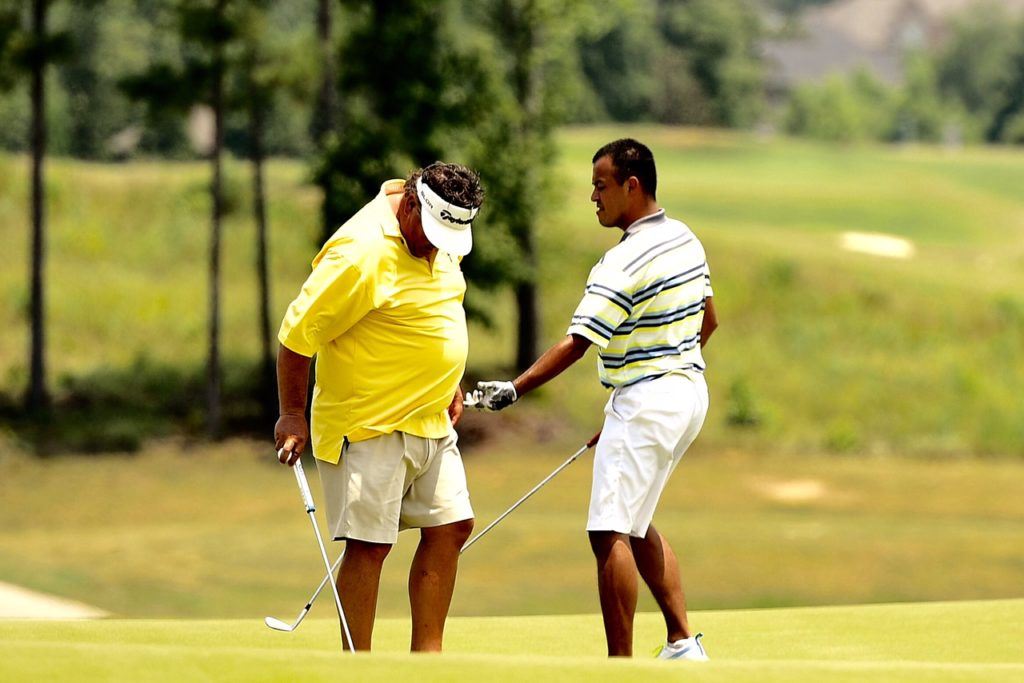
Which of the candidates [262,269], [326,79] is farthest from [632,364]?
[326,79]

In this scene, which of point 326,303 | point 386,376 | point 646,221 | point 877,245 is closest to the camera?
point 326,303

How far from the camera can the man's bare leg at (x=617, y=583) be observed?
6.54 m

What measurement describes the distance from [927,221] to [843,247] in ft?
20.7

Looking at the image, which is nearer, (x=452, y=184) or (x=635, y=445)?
(x=452, y=184)

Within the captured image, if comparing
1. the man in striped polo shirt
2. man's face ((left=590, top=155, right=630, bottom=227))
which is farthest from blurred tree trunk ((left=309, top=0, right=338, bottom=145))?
the man in striped polo shirt

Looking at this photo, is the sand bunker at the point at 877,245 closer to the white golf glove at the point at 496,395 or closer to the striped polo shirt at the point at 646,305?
the striped polo shirt at the point at 646,305

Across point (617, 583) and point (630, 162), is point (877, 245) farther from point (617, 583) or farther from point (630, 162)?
point (617, 583)

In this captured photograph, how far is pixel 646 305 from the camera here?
653 cm

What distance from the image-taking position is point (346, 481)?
6504 mm

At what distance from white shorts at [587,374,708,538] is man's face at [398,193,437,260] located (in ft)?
2.85

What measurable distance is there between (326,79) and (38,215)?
490 cm

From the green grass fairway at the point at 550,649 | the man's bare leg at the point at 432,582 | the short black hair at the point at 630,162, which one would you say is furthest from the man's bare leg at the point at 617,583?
the short black hair at the point at 630,162

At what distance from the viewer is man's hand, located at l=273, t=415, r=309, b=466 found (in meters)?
6.38

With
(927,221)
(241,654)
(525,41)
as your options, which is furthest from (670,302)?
(927,221)
